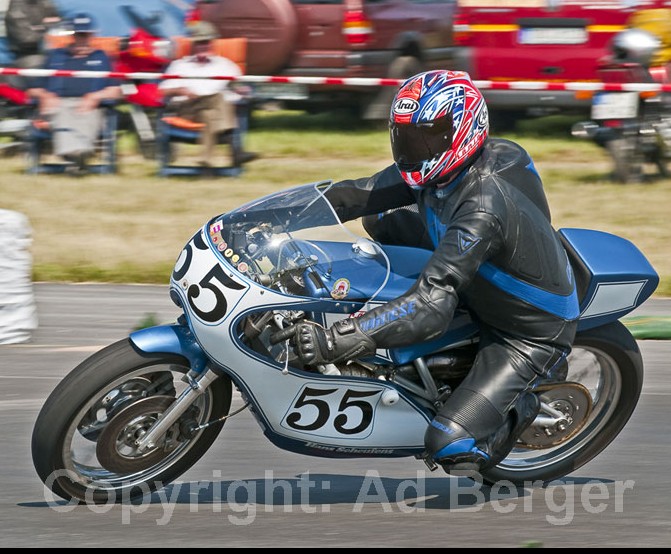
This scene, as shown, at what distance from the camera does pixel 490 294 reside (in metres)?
4.47

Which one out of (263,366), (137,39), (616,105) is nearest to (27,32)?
(137,39)

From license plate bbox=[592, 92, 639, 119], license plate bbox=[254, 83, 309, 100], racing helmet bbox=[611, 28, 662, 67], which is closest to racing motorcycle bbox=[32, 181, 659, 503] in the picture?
license plate bbox=[592, 92, 639, 119]

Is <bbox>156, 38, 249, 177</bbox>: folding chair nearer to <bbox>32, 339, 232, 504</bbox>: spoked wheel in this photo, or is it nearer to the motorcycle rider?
the motorcycle rider

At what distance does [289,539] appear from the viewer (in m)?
4.39

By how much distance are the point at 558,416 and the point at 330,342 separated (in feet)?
4.43

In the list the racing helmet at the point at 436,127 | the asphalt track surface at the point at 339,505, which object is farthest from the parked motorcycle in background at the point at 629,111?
the racing helmet at the point at 436,127

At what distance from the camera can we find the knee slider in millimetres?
4449

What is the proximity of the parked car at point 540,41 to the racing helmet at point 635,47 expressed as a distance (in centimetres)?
105

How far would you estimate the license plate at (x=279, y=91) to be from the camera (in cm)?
1386

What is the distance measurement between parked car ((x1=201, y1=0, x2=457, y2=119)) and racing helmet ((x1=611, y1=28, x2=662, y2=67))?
2277mm

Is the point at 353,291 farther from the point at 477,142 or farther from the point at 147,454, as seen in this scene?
the point at 147,454

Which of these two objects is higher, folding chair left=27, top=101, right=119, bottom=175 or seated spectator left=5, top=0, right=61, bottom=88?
seated spectator left=5, top=0, right=61, bottom=88

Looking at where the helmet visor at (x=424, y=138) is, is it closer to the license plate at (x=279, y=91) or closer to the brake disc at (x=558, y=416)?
the brake disc at (x=558, y=416)

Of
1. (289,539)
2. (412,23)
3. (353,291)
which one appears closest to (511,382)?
(353,291)
